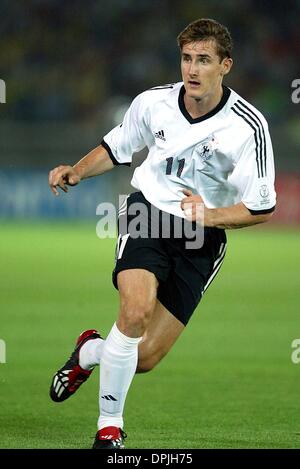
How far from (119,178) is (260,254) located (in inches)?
218

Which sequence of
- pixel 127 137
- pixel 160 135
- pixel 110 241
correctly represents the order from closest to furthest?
1. pixel 160 135
2. pixel 127 137
3. pixel 110 241

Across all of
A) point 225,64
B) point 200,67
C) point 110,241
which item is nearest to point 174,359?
point 225,64

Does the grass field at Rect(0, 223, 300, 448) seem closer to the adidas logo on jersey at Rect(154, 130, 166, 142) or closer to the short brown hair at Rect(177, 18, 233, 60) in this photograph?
the adidas logo on jersey at Rect(154, 130, 166, 142)

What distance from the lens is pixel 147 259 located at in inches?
225

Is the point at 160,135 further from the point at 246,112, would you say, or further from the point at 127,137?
the point at 246,112

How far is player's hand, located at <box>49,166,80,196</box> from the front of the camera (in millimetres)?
5703

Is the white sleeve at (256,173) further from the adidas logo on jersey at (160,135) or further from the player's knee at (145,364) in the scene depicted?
the player's knee at (145,364)

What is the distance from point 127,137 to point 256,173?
2.99ft

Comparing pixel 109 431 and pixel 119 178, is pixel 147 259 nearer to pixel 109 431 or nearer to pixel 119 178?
pixel 109 431

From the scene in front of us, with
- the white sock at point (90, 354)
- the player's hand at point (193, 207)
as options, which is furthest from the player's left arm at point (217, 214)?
the white sock at point (90, 354)

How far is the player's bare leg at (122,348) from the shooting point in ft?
17.8

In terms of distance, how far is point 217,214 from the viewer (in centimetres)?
566

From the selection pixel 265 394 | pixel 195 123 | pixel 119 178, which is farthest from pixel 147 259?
pixel 119 178

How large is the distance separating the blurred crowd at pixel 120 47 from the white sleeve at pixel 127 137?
1938 centimetres
